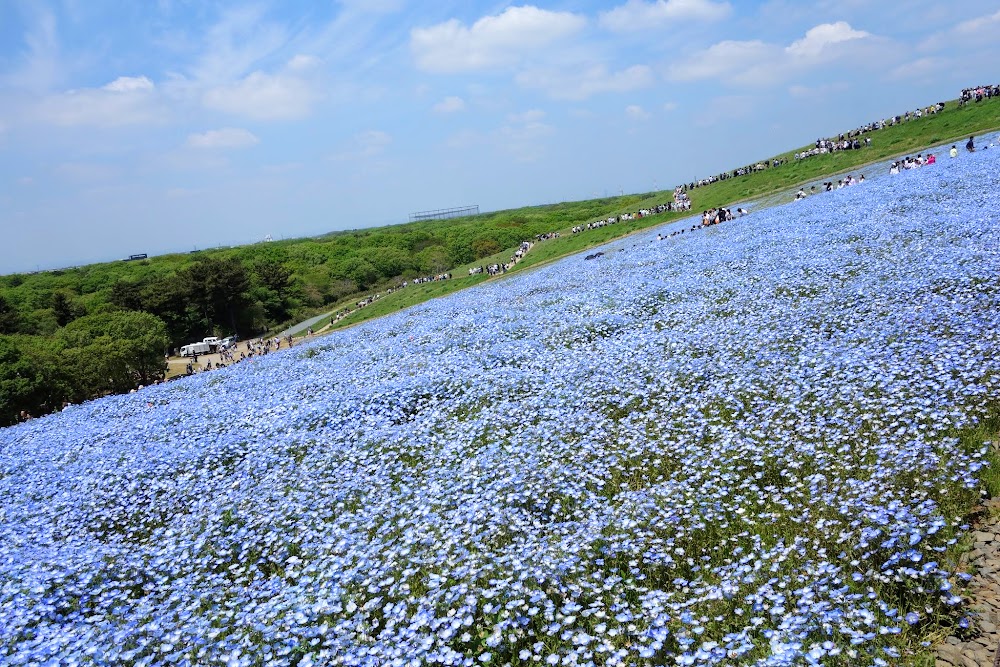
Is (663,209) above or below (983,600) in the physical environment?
above

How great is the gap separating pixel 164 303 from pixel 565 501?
72.8 m

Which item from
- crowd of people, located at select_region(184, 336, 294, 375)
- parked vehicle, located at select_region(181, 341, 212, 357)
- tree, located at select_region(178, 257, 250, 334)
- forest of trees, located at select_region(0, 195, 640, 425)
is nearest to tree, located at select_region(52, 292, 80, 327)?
forest of trees, located at select_region(0, 195, 640, 425)

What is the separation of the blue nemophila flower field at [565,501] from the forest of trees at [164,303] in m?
25.6

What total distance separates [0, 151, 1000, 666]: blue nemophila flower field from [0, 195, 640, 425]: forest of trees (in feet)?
84.1

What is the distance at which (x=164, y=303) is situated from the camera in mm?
68812

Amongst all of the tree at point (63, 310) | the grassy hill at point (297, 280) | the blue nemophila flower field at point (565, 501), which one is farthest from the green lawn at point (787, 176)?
the tree at point (63, 310)

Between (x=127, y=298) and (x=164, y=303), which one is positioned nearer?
(x=164, y=303)

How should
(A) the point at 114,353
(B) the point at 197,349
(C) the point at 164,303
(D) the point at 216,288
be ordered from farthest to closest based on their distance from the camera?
1. (D) the point at 216,288
2. (C) the point at 164,303
3. (B) the point at 197,349
4. (A) the point at 114,353

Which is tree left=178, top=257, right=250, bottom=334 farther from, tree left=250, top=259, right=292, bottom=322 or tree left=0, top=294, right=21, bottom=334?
tree left=0, top=294, right=21, bottom=334

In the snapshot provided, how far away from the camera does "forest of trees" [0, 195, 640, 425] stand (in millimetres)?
36188

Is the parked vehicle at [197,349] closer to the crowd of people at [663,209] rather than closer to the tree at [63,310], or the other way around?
the tree at [63,310]

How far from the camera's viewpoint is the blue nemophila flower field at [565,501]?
16.0 ft

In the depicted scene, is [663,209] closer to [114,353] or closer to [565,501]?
[114,353]

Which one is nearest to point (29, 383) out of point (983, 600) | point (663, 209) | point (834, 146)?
point (983, 600)
